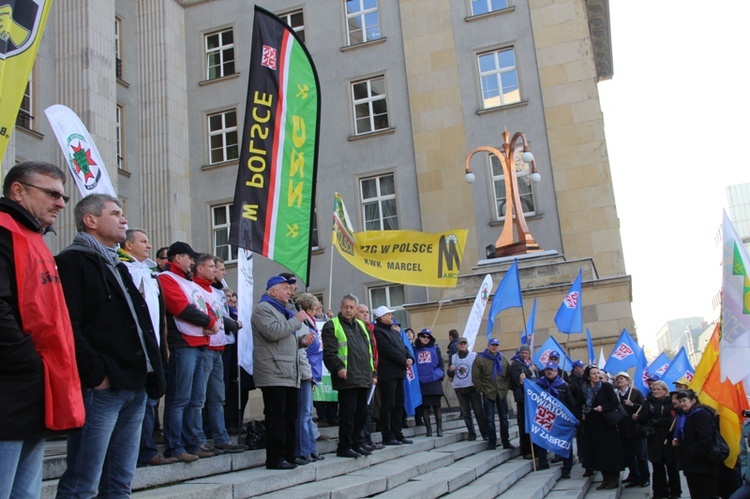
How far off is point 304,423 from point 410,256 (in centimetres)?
736

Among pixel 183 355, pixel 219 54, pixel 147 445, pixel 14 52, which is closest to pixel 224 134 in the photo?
pixel 219 54

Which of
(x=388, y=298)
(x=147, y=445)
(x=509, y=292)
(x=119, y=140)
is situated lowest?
(x=147, y=445)

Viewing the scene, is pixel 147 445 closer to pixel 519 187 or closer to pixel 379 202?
pixel 519 187

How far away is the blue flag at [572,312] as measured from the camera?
53.4 feet

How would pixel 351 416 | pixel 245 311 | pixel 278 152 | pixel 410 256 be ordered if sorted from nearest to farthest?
pixel 245 311, pixel 351 416, pixel 278 152, pixel 410 256

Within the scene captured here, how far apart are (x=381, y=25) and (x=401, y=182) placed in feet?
19.1

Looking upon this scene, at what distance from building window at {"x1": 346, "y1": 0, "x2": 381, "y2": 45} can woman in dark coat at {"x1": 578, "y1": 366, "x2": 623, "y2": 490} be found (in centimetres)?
1785

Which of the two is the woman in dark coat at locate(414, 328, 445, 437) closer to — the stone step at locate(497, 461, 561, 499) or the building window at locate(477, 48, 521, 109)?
the stone step at locate(497, 461, 561, 499)

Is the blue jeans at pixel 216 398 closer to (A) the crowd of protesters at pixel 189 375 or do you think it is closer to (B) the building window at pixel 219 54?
(A) the crowd of protesters at pixel 189 375

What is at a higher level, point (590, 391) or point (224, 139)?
point (224, 139)

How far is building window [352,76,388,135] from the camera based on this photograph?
2661 centimetres

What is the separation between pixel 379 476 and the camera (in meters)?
7.76

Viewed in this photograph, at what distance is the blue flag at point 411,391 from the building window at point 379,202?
12.9 meters

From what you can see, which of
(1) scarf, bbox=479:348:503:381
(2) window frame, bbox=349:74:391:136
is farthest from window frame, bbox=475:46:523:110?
(1) scarf, bbox=479:348:503:381
